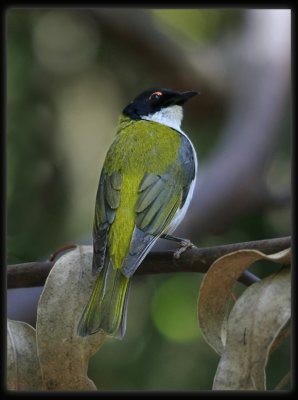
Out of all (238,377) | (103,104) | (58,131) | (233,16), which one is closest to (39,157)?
(58,131)

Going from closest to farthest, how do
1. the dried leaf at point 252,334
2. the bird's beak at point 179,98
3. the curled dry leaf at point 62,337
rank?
the dried leaf at point 252,334 → the curled dry leaf at point 62,337 → the bird's beak at point 179,98

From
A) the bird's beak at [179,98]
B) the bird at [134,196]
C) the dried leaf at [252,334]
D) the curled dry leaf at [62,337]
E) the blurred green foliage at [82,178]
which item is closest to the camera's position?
the dried leaf at [252,334]

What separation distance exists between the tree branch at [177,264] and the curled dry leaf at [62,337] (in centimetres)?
6

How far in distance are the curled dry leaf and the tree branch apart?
55 millimetres

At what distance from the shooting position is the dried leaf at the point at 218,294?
1.75 metres

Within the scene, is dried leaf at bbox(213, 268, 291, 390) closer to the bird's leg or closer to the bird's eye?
the bird's leg

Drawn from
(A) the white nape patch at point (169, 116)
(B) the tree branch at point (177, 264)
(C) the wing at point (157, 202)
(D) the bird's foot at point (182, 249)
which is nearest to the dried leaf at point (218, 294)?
(B) the tree branch at point (177, 264)

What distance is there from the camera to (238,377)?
1.74 metres

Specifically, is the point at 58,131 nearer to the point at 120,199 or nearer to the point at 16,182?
the point at 16,182

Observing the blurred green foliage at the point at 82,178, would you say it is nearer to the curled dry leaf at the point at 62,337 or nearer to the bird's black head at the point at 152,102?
the bird's black head at the point at 152,102

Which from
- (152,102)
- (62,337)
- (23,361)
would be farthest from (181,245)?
(152,102)

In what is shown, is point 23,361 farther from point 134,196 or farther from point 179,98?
point 179,98

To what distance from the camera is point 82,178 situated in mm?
2678

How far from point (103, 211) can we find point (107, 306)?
1.04 ft
